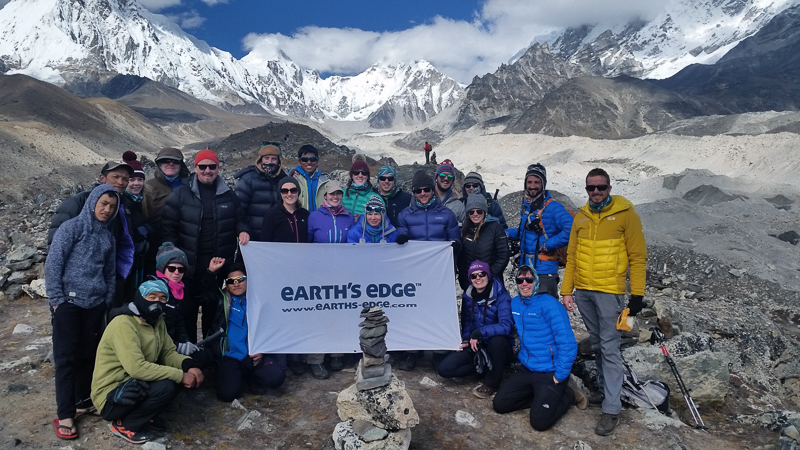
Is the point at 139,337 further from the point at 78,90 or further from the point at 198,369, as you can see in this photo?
the point at 78,90

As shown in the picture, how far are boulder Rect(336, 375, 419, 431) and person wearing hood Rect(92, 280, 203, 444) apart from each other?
61.0 inches

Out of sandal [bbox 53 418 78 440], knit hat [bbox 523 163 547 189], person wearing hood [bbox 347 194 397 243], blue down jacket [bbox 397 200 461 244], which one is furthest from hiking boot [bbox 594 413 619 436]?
sandal [bbox 53 418 78 440]

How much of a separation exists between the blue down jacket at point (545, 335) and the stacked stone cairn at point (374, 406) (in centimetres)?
164

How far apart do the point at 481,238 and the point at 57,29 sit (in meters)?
200

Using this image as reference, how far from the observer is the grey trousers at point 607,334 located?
17.4 ft

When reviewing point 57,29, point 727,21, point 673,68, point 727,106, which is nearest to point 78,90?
point 57,29

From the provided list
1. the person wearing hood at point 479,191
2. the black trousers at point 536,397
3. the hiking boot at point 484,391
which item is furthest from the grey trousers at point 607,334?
the person wearing hood at point 479,191

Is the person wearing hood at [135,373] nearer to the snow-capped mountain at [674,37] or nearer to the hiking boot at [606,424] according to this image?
the hiking boot at [606,424]

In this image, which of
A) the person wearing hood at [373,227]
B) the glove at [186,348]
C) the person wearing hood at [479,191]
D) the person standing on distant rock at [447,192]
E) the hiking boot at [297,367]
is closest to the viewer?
the glove at [186,348]

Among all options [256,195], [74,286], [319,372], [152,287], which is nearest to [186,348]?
[152,287]

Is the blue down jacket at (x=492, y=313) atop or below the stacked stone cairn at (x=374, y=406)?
atop

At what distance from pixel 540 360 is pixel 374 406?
78.3 inches

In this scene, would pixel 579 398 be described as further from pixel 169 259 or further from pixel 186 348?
pixel 169 259

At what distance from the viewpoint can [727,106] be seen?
220ft
